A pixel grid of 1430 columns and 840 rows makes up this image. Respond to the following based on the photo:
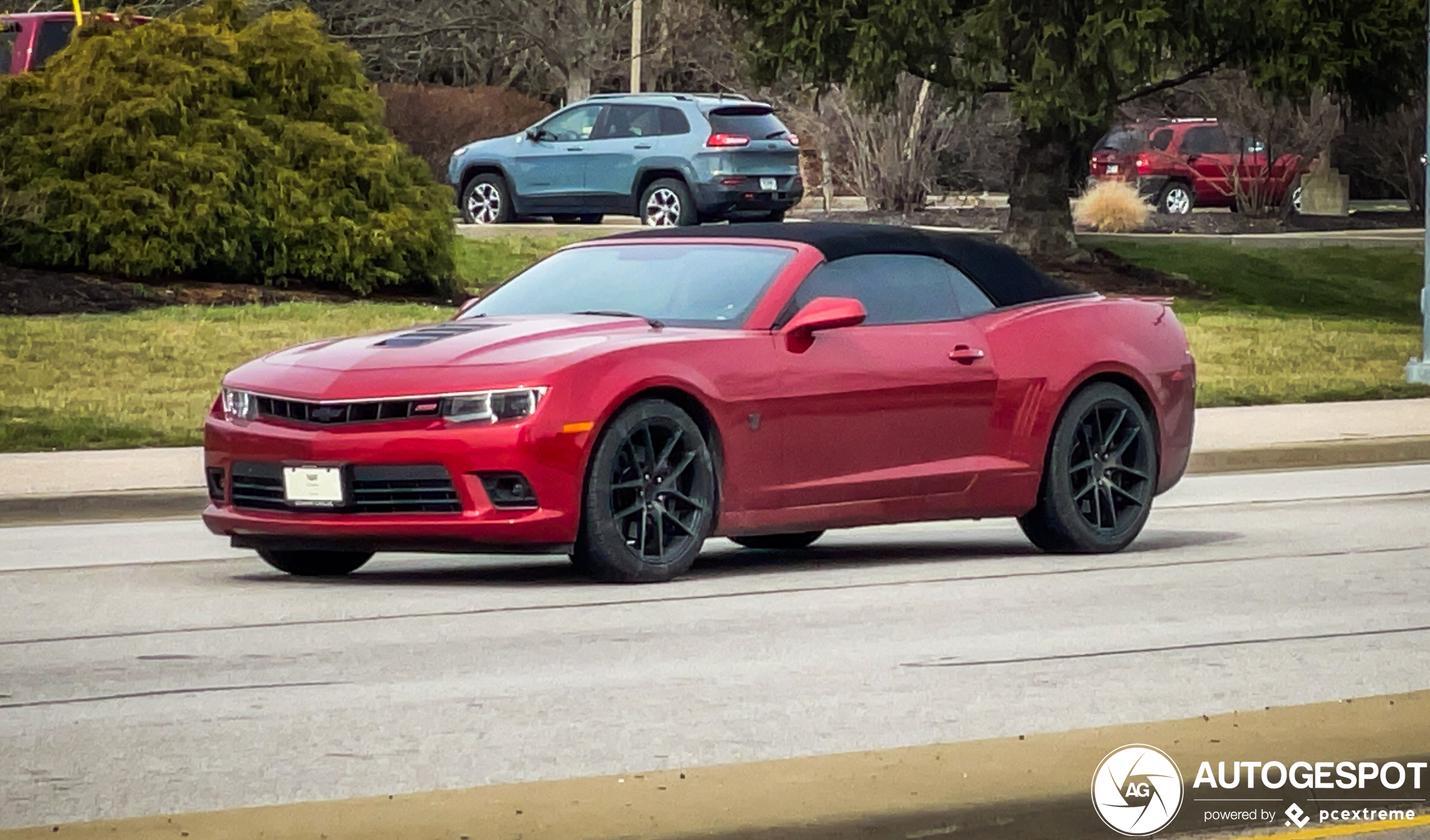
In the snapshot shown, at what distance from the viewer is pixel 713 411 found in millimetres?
10453

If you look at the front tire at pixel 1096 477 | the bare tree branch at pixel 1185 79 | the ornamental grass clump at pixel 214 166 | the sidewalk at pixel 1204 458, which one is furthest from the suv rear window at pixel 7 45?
the front tire at pixel 1096 477

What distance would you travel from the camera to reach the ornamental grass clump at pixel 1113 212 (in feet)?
121

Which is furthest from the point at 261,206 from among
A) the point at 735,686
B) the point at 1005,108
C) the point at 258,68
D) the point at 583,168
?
the point at 1005,108

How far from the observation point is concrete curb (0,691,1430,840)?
570 cm

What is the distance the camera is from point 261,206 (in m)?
25.0

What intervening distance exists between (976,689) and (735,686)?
0.71m

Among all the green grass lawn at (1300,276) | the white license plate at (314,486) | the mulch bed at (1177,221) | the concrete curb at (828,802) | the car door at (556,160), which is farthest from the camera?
the mulch bed at (1177,221)

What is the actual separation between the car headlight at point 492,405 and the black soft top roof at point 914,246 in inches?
70.7

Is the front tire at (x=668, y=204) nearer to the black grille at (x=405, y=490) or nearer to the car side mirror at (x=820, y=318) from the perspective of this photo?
the car side mirror at (x=820, y=318)

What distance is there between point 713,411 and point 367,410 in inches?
52.0

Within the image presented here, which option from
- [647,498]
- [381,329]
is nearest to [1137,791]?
[647,498]

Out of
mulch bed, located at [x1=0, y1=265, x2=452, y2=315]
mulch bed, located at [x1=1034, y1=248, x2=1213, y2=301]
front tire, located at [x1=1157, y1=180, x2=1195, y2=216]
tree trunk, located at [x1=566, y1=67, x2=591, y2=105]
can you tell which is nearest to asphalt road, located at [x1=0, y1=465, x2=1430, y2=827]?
mulch bed, located at [x1=0, y1=265, x2=452, y2=315]

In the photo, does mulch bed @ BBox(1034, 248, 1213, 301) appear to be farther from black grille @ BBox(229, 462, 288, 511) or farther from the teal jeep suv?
black grille @ BBox(229, 462, 288, 511)

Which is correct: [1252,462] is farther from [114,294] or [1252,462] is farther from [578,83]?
[578,83]
